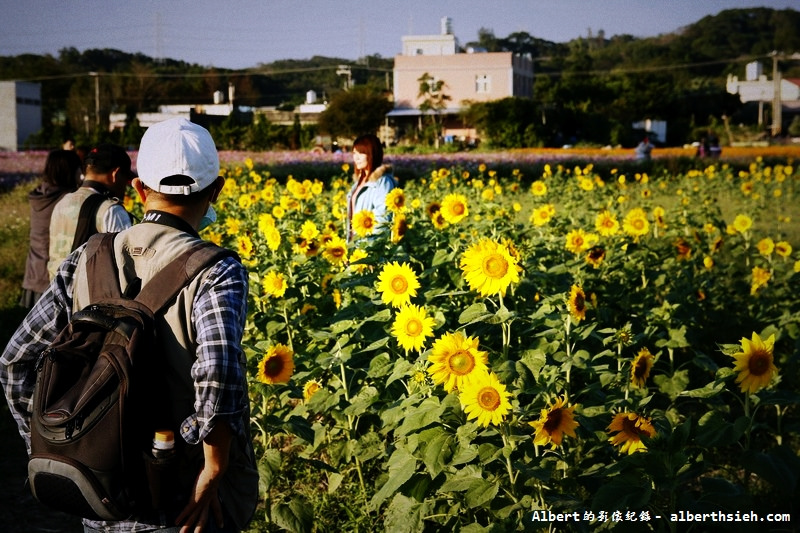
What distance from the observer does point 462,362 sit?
2.33 m

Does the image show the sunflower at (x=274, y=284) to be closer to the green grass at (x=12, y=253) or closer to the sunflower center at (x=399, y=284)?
the sunflower center at (x=399, y=284)

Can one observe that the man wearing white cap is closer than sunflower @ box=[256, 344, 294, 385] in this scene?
Yes

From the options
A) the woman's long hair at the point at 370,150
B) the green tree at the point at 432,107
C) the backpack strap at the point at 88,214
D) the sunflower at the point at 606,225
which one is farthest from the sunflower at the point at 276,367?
the green tree at the point at 432,107

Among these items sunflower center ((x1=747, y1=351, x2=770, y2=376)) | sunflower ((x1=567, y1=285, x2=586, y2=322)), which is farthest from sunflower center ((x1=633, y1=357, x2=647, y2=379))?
sunflower center ((x1=747, y1=351, x2=770, y2=376))

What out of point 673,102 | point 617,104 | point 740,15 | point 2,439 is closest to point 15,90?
point 617,104

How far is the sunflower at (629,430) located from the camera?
2.45m

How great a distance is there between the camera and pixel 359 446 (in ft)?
11.1

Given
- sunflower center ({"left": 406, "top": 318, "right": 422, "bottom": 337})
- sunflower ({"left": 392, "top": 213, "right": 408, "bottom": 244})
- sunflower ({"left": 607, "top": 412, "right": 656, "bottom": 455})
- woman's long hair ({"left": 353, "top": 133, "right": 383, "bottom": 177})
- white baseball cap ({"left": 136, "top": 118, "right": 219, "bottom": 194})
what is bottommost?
sunflower ({"left": 607, "top": 412, "right": 656, "bottom": 455})

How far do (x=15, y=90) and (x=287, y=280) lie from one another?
55381mm

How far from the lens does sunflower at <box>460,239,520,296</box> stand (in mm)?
2822

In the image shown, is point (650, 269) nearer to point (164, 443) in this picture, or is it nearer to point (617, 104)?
point (164, 443)

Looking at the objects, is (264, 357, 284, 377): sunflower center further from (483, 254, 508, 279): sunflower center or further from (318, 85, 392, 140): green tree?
(318, 85, 392, 140): green tree

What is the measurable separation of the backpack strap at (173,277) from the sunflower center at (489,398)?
0.88 metres

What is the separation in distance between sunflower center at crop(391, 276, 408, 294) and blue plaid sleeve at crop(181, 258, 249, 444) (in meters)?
1.44
